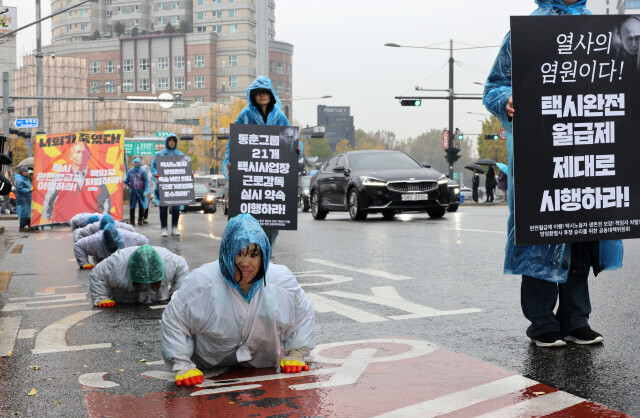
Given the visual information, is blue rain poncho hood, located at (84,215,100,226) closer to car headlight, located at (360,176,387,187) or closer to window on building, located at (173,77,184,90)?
car headlight, located at (360,176,387,187)

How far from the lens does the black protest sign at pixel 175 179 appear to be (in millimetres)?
18672

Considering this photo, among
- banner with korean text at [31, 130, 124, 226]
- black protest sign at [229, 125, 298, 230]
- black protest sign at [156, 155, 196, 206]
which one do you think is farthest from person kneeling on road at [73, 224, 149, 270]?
black protest sign at [156, 155, 196, 206]

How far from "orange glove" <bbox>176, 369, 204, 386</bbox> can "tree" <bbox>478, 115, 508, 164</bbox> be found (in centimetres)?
7878

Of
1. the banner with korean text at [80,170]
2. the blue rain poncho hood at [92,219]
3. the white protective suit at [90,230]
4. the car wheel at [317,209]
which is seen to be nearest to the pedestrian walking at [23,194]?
the banner with korean text at [80,170]

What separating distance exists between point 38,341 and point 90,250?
13.5 feet

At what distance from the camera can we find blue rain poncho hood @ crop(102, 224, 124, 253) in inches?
346

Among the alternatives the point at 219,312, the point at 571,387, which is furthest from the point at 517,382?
the point at 219,312

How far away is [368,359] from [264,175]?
4.31 meters

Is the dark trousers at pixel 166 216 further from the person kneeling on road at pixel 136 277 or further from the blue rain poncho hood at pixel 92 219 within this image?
the person kneeling on road at pixel 136 277

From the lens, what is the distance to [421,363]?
443cm

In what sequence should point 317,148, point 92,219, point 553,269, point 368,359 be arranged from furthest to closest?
point 317,148 < point 92,219 < point 553,269 < point 368,359

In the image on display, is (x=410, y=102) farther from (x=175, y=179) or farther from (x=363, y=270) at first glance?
(x=363, y=270)

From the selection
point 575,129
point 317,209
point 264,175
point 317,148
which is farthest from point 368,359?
point 317,148

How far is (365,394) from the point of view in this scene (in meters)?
3.84
